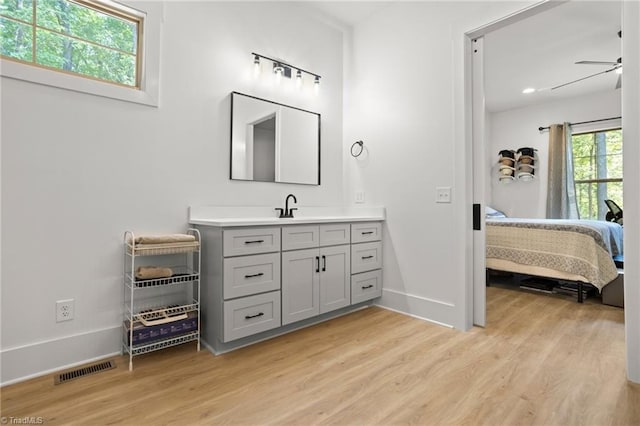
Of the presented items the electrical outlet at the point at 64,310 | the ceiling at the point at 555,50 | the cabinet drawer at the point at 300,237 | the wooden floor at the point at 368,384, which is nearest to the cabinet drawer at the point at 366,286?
the wooden floor at the point at 368,384

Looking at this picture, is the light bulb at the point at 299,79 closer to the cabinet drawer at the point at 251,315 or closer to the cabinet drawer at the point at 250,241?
the cabinet drawer at the point at 250,241

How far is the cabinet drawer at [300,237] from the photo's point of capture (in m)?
2.28

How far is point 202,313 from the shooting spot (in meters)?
2.22

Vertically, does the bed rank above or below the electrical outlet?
above

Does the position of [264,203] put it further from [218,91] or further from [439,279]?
[439,279]

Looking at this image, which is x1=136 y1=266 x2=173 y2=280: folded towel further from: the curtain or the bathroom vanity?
the curtain

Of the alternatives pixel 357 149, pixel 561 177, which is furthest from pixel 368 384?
pixel 561 177

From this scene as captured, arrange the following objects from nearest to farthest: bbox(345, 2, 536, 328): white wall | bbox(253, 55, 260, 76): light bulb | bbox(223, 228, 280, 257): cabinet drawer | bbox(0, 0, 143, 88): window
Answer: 1. bbox(0, 0, 143, 88): window
2. bbox(223, 228, 280, 257): cabinet drawer
3. bbox(345, 2, 536, 328): white wall
4. bbox(253, 55, 260, 76): light bulb

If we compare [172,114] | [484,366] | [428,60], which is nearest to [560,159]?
[428,60]

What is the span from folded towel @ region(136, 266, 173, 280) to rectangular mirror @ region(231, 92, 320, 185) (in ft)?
2.90

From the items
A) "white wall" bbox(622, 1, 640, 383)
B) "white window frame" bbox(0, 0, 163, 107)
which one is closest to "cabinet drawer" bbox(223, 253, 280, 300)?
"white window frame" bbox(0, 0, 163, 107)

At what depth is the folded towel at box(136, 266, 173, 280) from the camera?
1.93 meters

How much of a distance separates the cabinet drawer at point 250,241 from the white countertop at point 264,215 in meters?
0.05

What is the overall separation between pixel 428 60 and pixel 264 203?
1.81m
